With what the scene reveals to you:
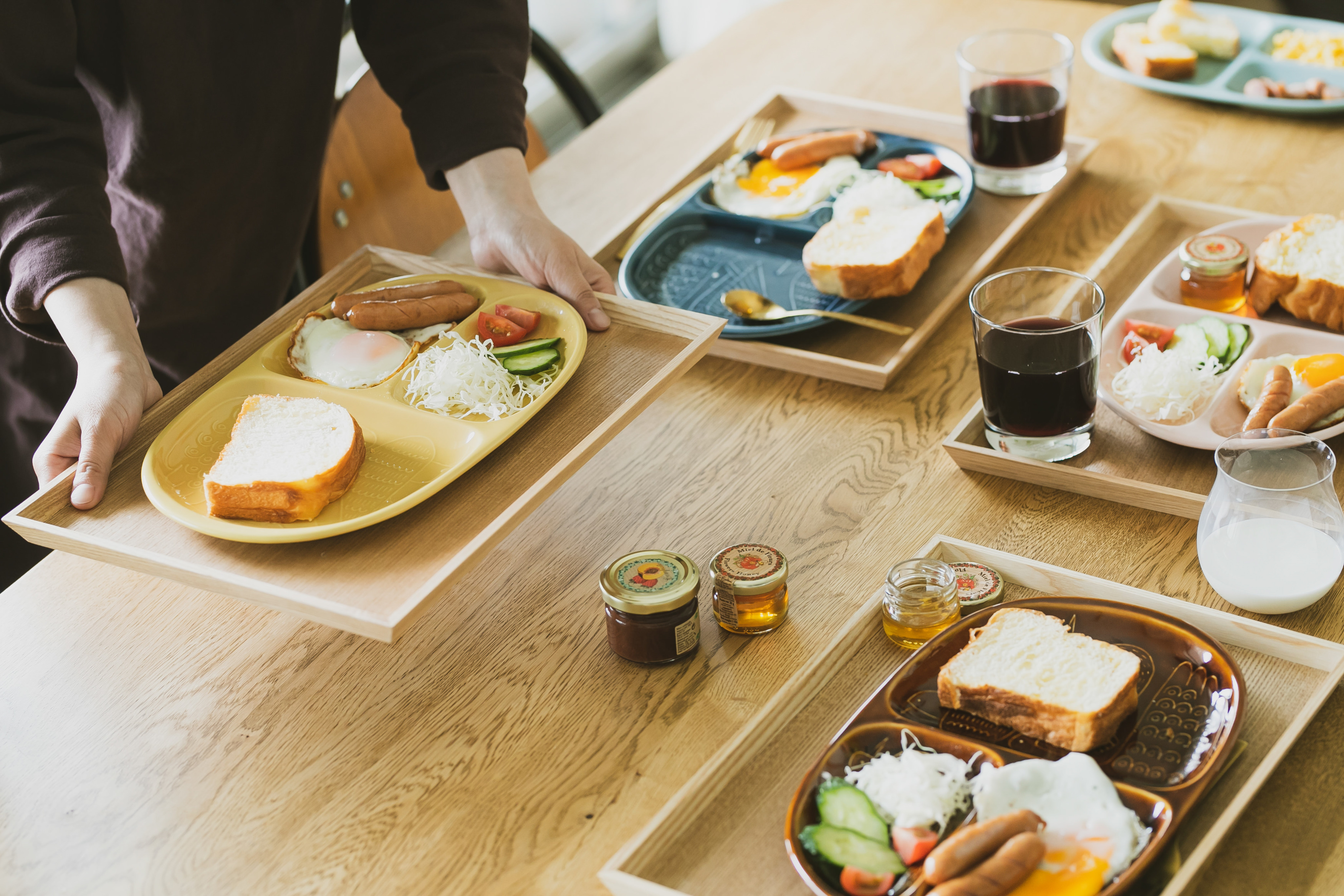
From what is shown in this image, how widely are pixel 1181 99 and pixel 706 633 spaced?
5.51 feet

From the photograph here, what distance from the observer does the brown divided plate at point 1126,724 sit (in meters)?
0.97

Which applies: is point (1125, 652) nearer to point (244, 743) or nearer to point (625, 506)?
point (625, 506)

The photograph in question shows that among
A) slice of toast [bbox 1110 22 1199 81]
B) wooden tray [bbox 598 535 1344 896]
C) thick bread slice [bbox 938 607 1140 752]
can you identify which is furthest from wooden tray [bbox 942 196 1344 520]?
slice of toast [bbox 1110 22 1199 81]

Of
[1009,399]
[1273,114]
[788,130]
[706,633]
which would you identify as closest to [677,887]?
[706,633]

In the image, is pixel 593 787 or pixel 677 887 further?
pixel 593 787

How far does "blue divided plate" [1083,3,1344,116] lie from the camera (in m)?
2.18

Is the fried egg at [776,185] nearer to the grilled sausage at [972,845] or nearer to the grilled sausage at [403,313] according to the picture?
the grilled sausage at [403,313]

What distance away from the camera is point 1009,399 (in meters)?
1.41

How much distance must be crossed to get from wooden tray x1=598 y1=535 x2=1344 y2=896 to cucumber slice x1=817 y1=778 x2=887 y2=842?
0.06 meters

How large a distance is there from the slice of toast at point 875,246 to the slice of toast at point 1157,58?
76 centimetres

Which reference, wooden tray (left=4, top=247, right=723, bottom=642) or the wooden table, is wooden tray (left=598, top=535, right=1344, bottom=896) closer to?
the wooden table

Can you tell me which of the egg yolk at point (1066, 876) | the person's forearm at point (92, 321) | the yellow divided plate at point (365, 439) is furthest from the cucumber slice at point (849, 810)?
the person's forearm at point (92, 321)

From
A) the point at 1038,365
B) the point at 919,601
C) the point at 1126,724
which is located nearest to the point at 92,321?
the point at 919,601

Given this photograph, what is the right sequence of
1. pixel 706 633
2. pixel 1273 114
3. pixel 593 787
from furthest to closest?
pixel 1273 114 < pixel 706 633 < pixel 593 787
